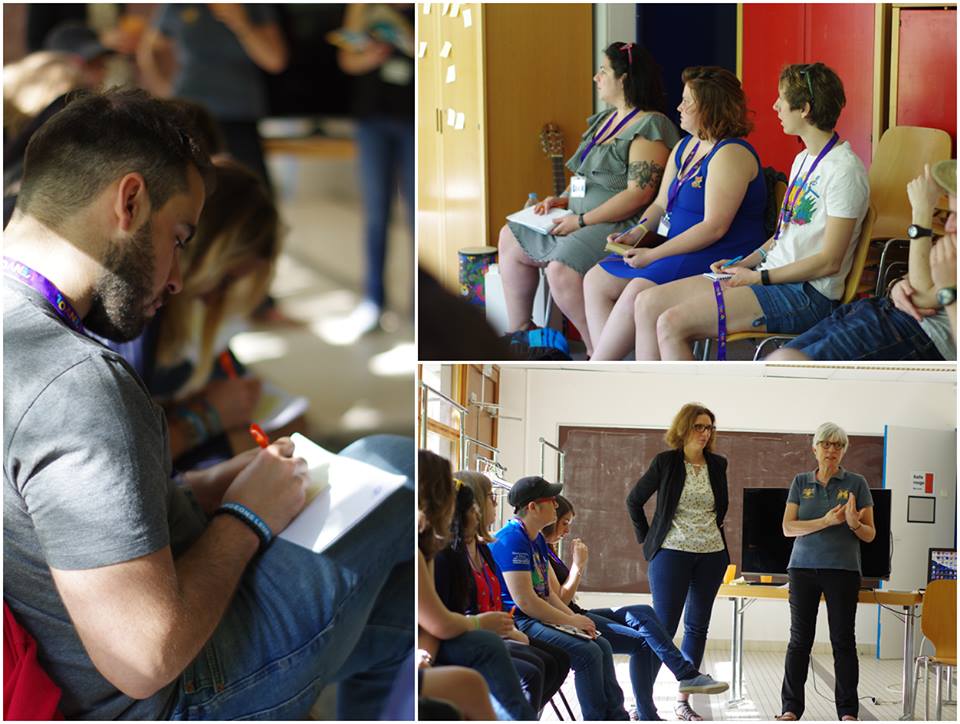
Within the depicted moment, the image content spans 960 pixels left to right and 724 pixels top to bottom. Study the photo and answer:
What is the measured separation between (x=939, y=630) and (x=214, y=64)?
2.16 meters

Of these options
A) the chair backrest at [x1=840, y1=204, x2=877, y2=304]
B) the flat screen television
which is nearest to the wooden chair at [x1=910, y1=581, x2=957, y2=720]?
the flat screen television

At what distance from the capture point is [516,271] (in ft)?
6.93

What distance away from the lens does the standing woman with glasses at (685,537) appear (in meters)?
2.14

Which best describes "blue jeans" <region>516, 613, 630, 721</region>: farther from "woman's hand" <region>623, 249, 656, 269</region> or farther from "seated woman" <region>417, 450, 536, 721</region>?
"woman's hand" <region>623, 249, 656, 269</region>

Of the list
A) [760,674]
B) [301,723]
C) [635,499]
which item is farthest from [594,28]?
[301,723]

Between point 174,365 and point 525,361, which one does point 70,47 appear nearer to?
point 174,365

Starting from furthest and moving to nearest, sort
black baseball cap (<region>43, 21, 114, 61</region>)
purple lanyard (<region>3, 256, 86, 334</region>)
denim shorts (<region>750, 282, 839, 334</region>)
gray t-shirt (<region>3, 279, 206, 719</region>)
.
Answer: black baseball cap (<region>43, 21, 114, 61</region>) < denim shorts (<region>750, 282, 839, 334</region>) < purple lanyard (<region>3, 256, 86, 334</region>) < gray t-shirt (<region>3, 279, 206, 719</region>)

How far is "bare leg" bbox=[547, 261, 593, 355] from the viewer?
2.10 m

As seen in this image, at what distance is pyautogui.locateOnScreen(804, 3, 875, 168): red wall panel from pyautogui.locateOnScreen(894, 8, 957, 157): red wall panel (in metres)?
0.07

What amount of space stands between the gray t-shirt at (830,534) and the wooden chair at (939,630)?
16cm

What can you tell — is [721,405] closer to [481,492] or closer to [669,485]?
[669,485]

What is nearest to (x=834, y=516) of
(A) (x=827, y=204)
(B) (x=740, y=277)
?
(B) (x=740, y=277)

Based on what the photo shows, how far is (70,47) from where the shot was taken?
2408mm

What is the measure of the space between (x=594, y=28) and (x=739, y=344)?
2.33 ft
